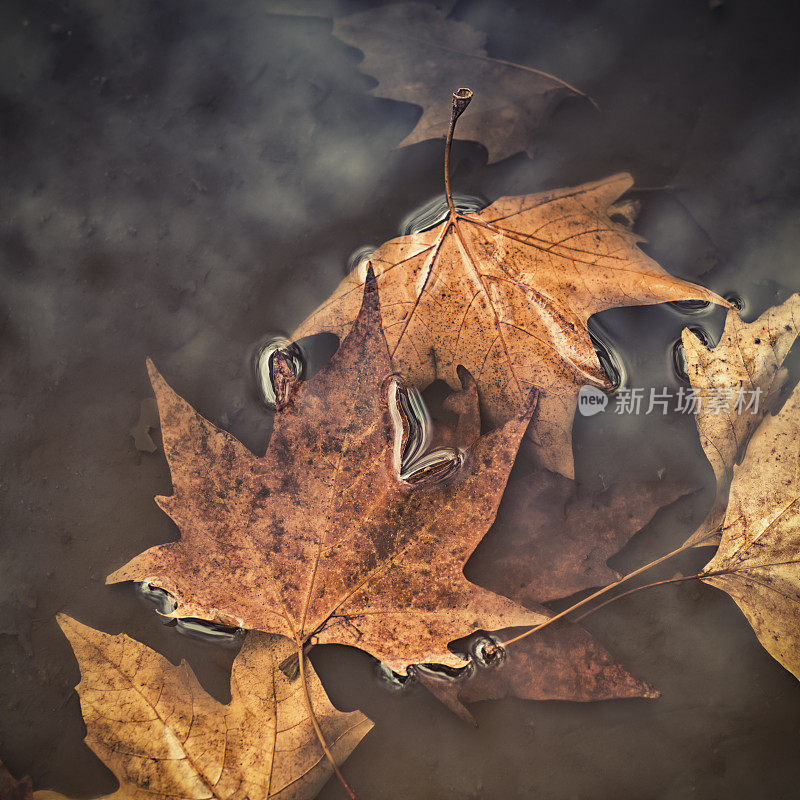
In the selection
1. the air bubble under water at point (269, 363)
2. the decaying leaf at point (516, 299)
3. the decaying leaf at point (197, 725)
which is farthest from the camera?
the air bubble under water at point (269, 363)

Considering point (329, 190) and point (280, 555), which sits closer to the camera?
point (280, 555)

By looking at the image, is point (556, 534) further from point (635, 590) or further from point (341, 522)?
point (341, 522)

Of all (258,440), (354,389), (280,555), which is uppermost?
(354,389)

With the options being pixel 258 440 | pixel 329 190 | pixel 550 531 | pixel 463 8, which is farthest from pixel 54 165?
pixel 550 531

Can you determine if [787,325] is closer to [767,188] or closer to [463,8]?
[767,188]

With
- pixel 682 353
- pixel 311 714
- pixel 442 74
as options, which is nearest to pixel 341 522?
pixel 311 714

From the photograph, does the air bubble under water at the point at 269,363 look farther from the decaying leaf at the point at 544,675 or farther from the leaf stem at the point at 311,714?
→ the decaying leaf at the point at 544,675

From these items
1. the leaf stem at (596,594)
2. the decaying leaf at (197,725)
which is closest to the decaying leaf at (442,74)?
the leaf stem at (596,594)
